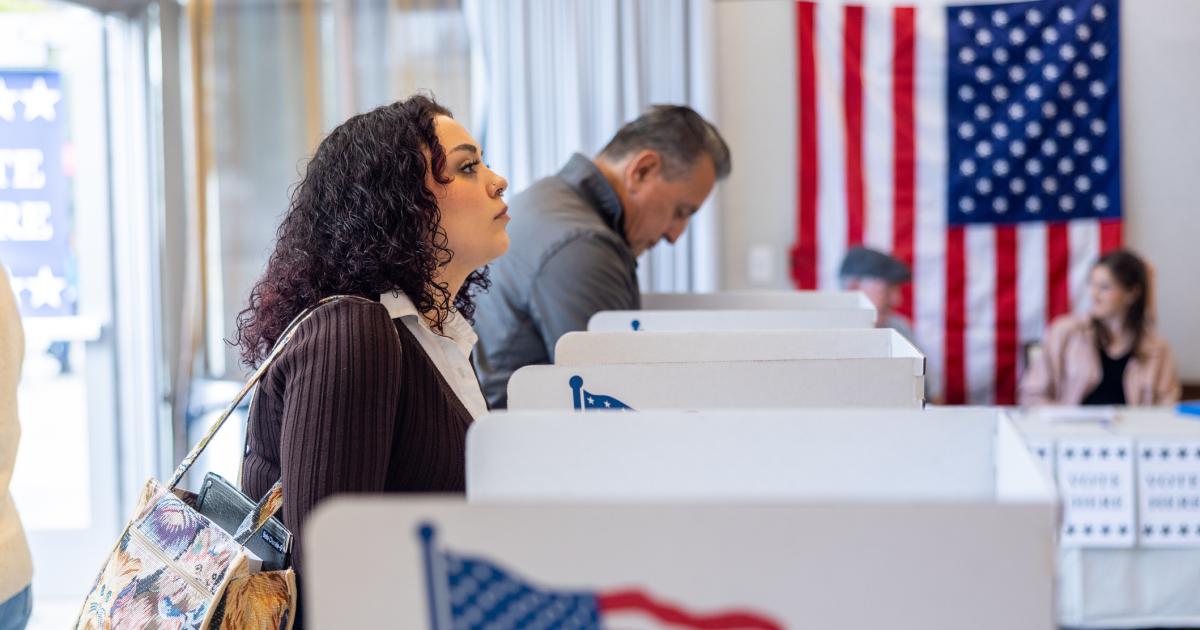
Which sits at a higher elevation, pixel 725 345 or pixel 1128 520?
pixel 725 345

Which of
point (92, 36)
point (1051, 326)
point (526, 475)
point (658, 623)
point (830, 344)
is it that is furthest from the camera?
point (1051, 326)

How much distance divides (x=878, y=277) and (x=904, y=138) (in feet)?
1.95

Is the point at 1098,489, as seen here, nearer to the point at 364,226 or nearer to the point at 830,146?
the point at 830,146

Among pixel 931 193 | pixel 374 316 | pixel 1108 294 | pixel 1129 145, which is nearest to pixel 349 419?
pixel 374 316

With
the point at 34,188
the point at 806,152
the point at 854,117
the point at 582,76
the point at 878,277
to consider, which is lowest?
the point at 878,277

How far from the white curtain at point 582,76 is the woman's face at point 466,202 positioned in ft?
7.95

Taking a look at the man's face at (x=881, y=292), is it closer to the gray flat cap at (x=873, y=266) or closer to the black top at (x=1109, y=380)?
the gray flat cap at (x=873, y=266)

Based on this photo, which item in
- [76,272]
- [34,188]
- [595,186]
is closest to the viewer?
[595,186]

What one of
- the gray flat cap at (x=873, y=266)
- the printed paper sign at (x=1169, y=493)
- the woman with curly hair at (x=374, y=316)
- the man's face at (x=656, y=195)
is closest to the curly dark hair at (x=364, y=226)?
the woman with curly hair at (x=374, y=316)

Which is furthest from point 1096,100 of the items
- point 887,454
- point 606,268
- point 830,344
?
point 887,454

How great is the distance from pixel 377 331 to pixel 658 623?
63 cm

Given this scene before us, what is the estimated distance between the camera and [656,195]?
7.52 feet

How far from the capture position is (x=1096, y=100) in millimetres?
4020

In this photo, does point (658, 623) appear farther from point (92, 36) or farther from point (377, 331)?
point (92, 36)
